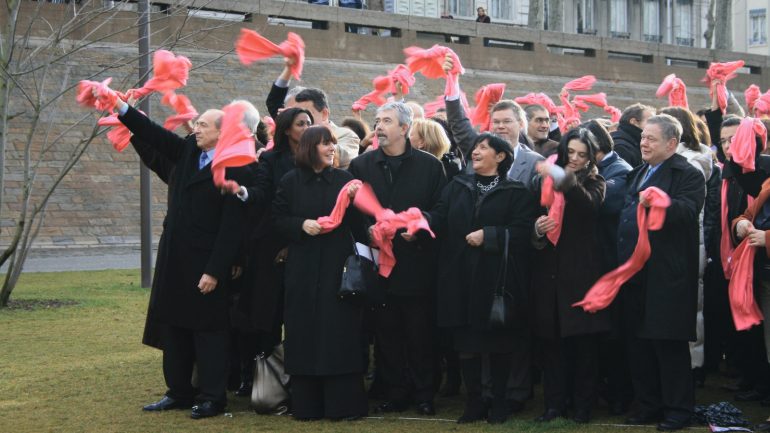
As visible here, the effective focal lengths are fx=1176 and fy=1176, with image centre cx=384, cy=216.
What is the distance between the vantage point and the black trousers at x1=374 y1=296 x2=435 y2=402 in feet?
28.2

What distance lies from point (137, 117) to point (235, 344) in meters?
2.10

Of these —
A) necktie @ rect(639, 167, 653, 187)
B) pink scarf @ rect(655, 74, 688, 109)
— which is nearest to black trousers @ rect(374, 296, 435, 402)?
necktie @ rect(639, 167, 653, 187)

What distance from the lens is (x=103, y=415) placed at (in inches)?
335

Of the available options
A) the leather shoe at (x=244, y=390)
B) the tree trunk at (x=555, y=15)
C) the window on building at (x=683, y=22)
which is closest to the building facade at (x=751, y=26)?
the window on building at (x=683, y=22)

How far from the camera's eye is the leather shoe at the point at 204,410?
837 cm

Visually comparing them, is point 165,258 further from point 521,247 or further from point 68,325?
point 68,325

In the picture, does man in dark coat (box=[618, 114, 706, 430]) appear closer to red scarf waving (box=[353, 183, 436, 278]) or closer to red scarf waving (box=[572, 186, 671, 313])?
red scarf waving (box=[572, 186, 671, 313])

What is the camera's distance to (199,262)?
844 cm

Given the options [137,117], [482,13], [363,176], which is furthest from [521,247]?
[482,13]

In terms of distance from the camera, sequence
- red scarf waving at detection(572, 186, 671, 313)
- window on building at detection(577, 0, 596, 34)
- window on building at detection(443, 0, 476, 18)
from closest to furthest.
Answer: red scarf waving at detection(572, 186, 671, 313) → window on building at detection(443, 0, 476, 18) → window on building at detection(577, 0, 596, 34)

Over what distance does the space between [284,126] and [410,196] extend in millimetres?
1154

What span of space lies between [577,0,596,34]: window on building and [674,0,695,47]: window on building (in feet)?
23.0

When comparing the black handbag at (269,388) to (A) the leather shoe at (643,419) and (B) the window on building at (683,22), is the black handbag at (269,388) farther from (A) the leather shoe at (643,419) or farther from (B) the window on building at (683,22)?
(B) the window on building at (683,22)

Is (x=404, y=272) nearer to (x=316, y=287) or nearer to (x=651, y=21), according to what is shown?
(x=316, y=287)
